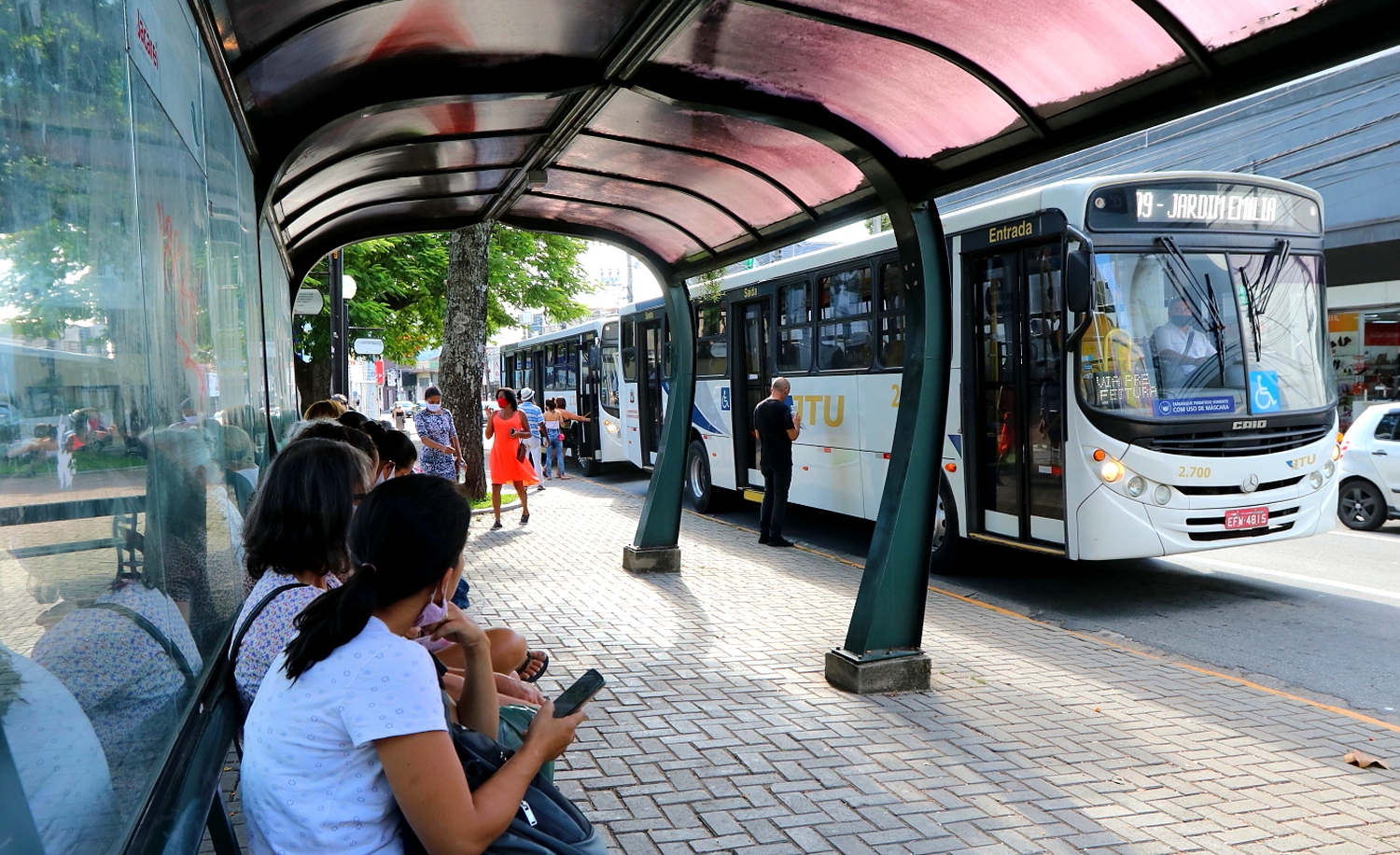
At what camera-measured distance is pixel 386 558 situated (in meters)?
2.30

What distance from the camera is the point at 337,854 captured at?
2.17 metres

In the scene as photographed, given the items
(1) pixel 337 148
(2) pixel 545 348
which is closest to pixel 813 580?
(1) pixel 337 148

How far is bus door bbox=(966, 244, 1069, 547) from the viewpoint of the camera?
862 cm

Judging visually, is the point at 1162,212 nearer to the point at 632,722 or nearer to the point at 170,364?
the point at 632,722

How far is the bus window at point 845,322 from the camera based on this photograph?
1116 centimetres

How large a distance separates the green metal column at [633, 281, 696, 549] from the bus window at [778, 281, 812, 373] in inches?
106

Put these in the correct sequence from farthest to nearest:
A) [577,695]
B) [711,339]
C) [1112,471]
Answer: [711,339]
[1112,471]
[577,695]

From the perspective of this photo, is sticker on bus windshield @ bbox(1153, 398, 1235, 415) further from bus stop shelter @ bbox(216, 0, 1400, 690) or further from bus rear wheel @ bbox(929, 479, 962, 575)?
bus stop shelter @ bbox(216, 0, 1400, 690)

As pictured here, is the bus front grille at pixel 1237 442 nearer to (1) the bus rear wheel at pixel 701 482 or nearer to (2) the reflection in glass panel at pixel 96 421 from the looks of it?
(2) the reflection in glass panel at pixel 96 421

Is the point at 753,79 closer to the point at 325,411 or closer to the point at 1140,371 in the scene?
the point at 325,411

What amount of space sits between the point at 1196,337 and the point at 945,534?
9.34 ft

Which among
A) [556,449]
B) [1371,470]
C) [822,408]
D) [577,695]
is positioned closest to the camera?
[577,695]

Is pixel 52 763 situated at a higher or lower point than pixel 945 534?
higher

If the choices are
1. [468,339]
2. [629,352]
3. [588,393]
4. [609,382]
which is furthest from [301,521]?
[588,393]
